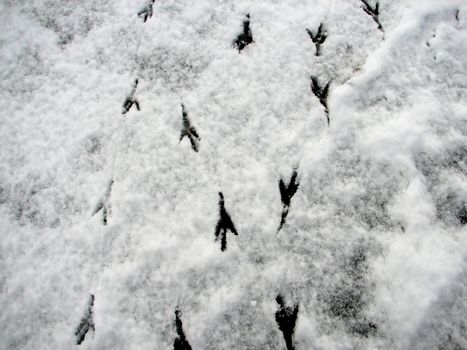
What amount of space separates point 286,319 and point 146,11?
1.25m

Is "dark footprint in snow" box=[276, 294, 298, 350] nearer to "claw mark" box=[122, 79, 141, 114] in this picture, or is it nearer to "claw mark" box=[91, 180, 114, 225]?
"claw mark" box=[91, 180, 114, 225]

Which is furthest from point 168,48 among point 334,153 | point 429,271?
point 429,271

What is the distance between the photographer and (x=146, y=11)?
136 centimetres

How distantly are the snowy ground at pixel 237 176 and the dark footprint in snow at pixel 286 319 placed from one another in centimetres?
2

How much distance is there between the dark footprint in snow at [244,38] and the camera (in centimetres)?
126

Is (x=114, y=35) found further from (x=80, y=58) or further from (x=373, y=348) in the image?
(x=373, y=348)

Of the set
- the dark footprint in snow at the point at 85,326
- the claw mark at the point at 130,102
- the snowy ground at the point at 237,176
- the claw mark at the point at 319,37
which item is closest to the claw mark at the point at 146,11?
the snowy ground at the point at 237,176

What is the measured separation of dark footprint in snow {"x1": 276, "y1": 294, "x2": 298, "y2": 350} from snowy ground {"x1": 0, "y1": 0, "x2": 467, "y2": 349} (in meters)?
0.02

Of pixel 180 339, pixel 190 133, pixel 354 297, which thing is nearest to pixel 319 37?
pixel 190 133

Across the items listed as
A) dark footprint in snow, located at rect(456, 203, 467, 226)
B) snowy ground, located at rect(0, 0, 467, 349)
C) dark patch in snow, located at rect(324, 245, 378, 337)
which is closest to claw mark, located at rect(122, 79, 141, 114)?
snowy ground, located at rect(0, 0, 467, 349)

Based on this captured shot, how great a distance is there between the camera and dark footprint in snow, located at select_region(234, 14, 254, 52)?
1.26 meters

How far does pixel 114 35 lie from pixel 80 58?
160mm

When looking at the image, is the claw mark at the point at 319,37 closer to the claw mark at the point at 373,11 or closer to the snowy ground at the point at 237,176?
the snowy ground at the point at 237,176

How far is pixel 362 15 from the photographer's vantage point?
1.26 m
